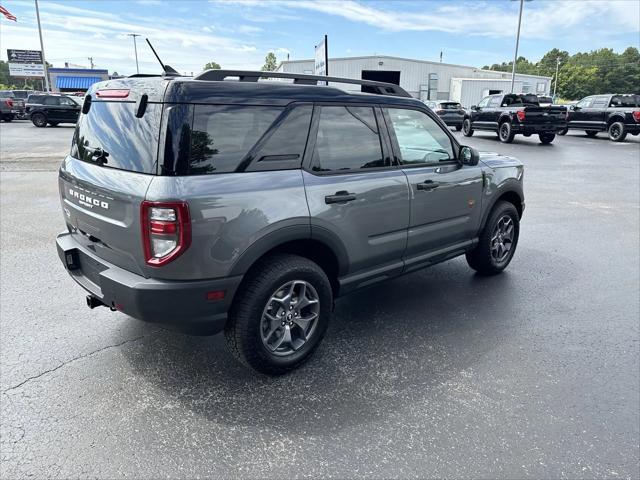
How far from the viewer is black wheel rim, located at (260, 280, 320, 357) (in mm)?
3043

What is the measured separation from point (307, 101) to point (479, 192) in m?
2.15

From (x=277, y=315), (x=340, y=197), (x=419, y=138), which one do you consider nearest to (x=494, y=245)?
(x=419, y=138)

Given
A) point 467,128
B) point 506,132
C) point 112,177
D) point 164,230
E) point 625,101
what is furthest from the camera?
point 467,128

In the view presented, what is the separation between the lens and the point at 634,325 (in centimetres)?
396

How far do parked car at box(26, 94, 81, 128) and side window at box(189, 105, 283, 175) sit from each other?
26.1m

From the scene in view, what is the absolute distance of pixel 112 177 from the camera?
2.80 m

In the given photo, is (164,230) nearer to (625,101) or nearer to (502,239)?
(502,239)

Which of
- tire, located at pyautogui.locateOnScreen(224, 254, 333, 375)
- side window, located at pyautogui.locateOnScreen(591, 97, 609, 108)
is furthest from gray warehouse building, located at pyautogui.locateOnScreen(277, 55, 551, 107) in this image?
tire, located at pyautogui.locateOnScreen(224, 254, 333, 375)

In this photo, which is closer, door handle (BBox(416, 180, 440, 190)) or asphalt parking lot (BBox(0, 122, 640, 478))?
asphalt parking lot (BBox(0, 122, 640, 478))

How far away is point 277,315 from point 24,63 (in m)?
78.0

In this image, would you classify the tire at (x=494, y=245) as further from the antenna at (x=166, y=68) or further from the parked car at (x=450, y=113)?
the parked car at (x=450, y=113)

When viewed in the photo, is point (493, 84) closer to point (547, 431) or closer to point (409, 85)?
point (409, 85)

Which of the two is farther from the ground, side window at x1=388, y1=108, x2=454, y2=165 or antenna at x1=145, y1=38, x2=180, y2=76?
antenna at x1=145, y1=38, x2=180, y2=76

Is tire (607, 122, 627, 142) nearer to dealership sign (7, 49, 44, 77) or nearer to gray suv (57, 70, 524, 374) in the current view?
gray suv (57, 70, 524, 374)
